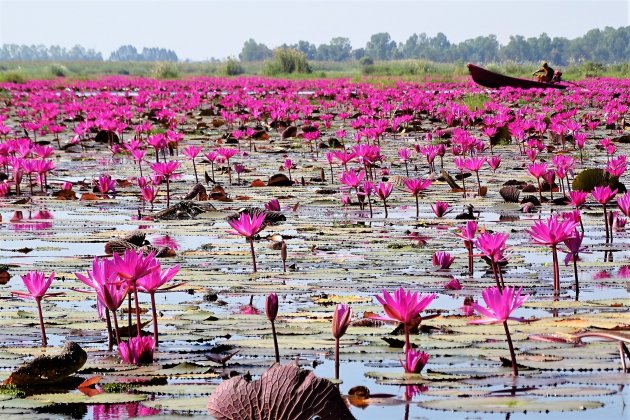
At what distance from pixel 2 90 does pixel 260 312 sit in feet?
84.4

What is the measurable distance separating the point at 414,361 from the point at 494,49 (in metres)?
172

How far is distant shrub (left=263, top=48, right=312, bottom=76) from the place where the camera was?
46.4m

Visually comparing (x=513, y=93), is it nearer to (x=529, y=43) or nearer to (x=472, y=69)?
(x=472, y=69)

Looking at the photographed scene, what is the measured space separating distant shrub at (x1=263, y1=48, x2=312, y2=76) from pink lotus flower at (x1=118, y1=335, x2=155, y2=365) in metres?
43.9

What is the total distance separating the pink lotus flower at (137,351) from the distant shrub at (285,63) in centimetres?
4393

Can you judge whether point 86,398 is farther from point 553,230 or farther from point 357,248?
point 357,248

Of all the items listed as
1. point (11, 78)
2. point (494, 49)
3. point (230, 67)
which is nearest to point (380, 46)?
point (494, 49)

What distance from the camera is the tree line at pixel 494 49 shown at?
157 m

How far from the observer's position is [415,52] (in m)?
168

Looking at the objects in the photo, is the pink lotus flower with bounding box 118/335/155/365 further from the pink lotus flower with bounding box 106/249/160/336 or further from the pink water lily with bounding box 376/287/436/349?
the pink water lily with bounding box 376/287/436/349

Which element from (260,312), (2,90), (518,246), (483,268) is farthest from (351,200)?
(2,90)

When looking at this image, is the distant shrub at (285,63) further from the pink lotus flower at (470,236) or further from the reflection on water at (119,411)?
the reflection on water at (119,411)

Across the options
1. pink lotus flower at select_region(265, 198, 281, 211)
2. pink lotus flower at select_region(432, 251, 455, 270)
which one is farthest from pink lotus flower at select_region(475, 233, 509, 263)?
pink lotus flower at select_region(265, 198, 281, 211)

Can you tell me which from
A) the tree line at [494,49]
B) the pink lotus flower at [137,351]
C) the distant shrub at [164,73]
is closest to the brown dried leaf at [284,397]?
the pink lotus flower at [137,351]
